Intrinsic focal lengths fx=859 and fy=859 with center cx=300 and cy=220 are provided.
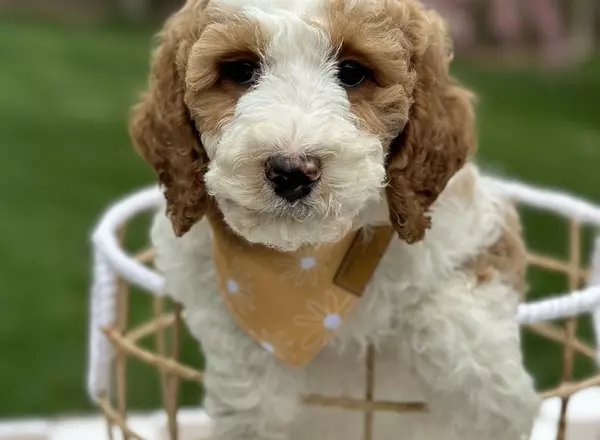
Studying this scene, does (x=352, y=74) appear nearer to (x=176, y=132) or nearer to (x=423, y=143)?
(x=423, y=143)

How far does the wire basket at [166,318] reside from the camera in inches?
64.7

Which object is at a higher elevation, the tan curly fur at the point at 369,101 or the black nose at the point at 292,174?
the tan curly fur at the point at 369,101

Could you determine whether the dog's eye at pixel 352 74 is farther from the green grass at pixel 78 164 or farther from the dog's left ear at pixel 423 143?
the green grass at pixel 78 164

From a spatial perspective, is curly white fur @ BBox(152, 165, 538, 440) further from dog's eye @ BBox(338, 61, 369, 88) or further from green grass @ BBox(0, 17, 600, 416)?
green grass @ BBox(0, 17, 600, 416)

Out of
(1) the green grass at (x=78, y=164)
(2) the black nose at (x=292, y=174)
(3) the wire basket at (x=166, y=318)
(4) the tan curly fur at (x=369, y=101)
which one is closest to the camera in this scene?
(2) the black nose at (x=292, y=174)

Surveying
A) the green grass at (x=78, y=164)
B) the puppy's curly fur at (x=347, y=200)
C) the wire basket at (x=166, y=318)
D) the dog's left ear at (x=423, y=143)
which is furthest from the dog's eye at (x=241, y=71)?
the green grass at (x=78, y=164)

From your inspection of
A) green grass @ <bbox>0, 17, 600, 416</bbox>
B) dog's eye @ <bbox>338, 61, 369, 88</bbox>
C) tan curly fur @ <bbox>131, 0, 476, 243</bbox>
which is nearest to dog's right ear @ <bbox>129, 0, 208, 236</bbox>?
tan curly fur @ <bbox>131, 0, 476, 243</bbox>

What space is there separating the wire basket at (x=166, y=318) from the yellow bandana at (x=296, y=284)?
13 cm

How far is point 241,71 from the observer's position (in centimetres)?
140

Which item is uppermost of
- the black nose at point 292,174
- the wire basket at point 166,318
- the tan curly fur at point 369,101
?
the tan curly fur at point 369,101

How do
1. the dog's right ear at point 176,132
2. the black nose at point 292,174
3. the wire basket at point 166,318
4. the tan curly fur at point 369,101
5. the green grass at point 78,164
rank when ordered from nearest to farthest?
the black nose at point 292,174 → the tan curly fur at point 369,101 → the dog's right ear at point 176,132 → the wire basket at point 166,318 → the green grass at point 78,164

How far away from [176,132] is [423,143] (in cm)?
43

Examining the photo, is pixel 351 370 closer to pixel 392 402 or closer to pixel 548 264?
pixel 392 402

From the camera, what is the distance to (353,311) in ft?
5.27
